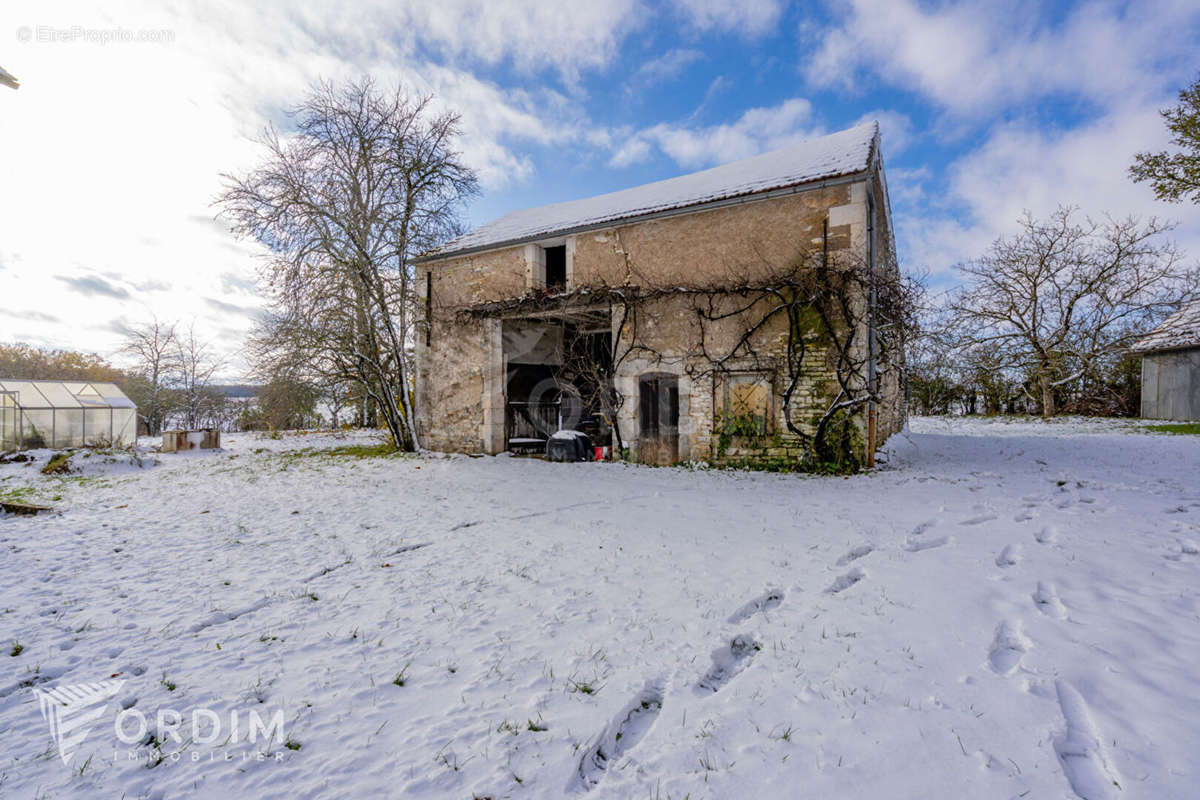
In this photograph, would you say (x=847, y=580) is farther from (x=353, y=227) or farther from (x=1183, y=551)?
(x=353, y=227)

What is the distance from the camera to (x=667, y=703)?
7.55ft

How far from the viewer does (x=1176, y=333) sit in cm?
1689

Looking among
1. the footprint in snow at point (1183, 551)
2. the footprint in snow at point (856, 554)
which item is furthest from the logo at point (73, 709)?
the footprint in snow at point (1183, 551)

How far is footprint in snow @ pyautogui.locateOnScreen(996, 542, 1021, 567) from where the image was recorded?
379 centimetres

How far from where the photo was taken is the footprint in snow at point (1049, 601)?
9.55ft

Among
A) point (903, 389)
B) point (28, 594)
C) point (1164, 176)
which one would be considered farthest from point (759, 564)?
point (1164, 176)

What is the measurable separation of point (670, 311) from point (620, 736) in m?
8.61

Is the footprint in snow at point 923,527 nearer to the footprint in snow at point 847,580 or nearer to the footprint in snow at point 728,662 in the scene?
the footprint in snow at point 847,580

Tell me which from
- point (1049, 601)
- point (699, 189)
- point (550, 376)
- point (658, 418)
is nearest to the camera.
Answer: point (1049, 601)

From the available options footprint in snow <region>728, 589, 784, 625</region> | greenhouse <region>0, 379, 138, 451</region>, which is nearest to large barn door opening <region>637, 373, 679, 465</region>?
footprint in snow <region>728, 589, 784, 625</region>

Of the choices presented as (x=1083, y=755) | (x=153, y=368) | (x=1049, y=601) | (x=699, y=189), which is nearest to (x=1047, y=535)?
(x=1049, y=601)

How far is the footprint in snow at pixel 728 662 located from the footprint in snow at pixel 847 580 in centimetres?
100

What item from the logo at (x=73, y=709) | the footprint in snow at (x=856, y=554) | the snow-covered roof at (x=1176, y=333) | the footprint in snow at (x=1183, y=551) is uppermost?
the snow-covered roof at (x=1176, y=333)

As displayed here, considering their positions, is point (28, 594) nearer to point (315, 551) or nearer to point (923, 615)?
point (315, 551)
